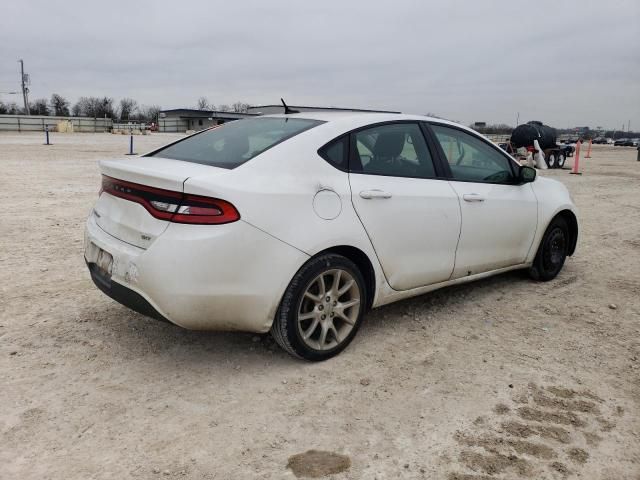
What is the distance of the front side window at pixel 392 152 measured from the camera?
3594 mm

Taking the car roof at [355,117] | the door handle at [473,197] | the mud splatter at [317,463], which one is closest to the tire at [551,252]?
the door handle at [473,197]

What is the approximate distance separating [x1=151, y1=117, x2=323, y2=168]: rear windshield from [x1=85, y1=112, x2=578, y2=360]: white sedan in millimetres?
16

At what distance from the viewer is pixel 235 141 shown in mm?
3604

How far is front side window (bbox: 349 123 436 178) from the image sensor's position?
3594mm

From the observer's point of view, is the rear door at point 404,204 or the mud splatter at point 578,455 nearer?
the mud splatter at point 578,455

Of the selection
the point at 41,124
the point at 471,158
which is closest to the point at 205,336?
the point at 471,158

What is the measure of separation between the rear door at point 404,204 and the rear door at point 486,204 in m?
0.15

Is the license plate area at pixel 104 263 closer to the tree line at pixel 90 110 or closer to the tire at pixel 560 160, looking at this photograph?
the tire at pixel 560 160

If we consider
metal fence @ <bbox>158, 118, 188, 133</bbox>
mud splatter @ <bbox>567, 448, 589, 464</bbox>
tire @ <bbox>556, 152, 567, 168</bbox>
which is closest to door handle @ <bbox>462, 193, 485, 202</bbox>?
mud splatter @ <bbox>567, 448, 589, 464</bbox>

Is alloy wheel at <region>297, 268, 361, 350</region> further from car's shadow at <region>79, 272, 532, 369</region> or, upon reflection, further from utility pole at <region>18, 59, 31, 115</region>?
utility pole at <region>18, 59, 31, 115</region>

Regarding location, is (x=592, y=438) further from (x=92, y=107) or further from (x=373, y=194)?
(x=92, y=107)

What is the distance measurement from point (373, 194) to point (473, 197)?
1077mm

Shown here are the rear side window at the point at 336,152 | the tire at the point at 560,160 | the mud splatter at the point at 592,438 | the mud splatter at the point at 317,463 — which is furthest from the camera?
the tire at the point at 560,160

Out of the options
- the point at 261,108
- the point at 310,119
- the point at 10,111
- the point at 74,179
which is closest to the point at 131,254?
the point at 310,119
